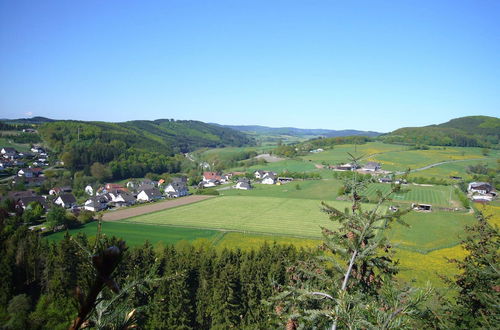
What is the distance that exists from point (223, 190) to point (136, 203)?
20.5 meters

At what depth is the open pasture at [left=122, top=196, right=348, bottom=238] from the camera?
1642 inches

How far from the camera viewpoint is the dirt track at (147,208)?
4809cm

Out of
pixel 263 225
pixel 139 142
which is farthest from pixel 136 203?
pixel 139 142

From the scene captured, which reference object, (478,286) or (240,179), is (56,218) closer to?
(478,286)

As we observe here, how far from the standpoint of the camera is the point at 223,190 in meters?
74.3

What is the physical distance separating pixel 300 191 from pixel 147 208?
31478 millimetres

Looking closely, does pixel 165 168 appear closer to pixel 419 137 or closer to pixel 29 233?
pixel 29 233

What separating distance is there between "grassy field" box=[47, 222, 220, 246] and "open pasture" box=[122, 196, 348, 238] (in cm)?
192

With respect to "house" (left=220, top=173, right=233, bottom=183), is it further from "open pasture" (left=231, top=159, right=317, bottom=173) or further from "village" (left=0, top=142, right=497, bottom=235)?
"open pasture" (left=231, top=159, right=317, bottom=173)

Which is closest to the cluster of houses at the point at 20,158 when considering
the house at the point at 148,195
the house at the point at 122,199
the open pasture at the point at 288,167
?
the house at the point at 122,199

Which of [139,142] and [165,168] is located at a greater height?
[139,142]

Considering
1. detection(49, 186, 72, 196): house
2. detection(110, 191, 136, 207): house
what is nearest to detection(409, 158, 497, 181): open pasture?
detection(110, 191, 136, 207): house

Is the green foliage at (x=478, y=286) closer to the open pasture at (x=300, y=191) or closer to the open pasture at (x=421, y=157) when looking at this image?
the open pasture at (x=300, y=191)

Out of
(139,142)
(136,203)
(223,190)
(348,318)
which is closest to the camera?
(348,318)
